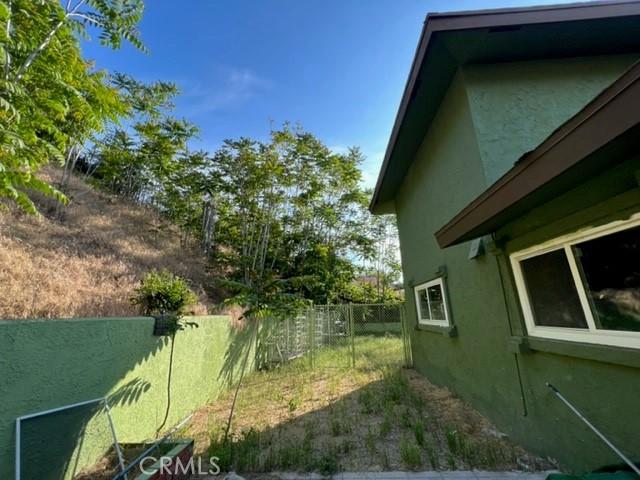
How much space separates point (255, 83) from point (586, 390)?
985 cm

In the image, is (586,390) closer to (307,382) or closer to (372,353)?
(307,382)

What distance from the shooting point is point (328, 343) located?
9.72 m

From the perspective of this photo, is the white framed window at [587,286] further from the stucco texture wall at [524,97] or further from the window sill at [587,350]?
the stucco texture wall at [524,97]

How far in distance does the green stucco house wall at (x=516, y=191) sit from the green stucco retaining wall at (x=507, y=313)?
0.01 metres

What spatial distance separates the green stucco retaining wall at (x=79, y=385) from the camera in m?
2.02

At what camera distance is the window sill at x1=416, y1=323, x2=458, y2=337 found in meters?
4.62

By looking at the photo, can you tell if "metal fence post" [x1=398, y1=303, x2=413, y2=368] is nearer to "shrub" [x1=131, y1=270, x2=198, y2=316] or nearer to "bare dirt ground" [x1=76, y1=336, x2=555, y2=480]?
"bare dirt ground" [x1=76, y1=336, x2=555, y2=480]

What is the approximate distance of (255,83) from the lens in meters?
8.45

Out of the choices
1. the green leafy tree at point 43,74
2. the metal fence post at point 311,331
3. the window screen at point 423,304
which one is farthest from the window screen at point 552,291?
the metal fence post at point 311,331

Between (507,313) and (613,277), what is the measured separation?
1228 millimetres

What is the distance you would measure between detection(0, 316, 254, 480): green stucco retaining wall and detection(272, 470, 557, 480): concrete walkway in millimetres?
1913

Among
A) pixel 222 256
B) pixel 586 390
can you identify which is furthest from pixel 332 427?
pixel 222 256

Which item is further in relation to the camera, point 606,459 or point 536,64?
point 536,64

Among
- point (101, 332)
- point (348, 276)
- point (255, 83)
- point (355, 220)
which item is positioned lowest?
point (101, 332)
